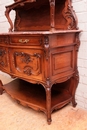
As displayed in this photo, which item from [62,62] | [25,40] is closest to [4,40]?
[25,40]

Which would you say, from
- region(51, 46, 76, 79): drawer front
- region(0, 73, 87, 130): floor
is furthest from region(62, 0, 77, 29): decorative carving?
region(0, 73, 87, 130): floor

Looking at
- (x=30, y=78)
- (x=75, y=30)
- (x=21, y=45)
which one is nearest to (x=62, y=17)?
(x=75, y=30)

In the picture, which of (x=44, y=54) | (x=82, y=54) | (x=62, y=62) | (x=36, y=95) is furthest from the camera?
(x=36, y=95)

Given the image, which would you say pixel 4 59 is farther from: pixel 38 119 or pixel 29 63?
pixel 38 119

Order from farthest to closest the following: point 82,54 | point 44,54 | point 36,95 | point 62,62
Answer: point 36,95 < point 82,54 < point 62,62 < point 44,54

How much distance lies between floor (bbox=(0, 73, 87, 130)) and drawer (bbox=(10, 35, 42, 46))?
2.57 feet

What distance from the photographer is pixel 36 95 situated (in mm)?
1585

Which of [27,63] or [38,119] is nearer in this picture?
[27,63]

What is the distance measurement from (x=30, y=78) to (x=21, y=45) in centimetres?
33

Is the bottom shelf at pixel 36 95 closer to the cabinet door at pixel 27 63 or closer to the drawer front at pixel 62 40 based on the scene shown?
the cabinet door at pixel 27 63

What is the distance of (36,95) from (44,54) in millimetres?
629

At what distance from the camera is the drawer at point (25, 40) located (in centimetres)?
116

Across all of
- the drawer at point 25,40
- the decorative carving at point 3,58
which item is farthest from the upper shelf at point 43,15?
the decorative carving at point 3,58

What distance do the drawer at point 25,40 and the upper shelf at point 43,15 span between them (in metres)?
0.15
